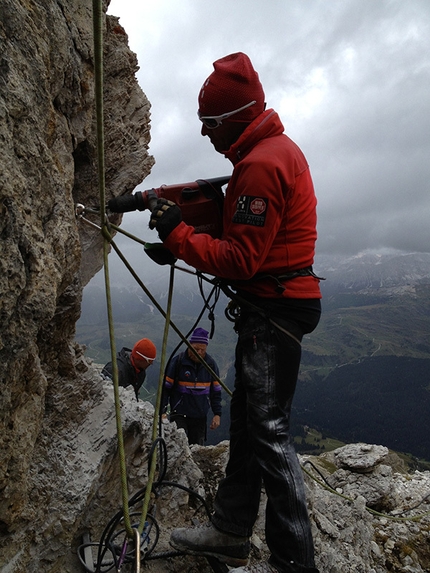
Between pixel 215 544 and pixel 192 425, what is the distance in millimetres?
6564

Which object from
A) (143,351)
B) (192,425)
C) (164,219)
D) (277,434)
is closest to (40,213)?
(164,219)

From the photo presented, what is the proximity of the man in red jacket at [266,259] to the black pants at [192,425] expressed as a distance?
7.03m

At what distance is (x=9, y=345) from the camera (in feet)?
9.95

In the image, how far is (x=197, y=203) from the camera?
4.13m

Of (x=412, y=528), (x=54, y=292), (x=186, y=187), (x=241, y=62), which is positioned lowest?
(x=412, y=528)

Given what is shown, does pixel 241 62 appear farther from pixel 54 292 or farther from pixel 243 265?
pixel 54 292

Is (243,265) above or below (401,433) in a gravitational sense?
above

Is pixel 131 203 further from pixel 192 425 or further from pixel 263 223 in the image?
pixel 192 425

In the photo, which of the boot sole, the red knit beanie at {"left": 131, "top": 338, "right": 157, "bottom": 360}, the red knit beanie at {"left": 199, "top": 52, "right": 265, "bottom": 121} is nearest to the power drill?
the red knit beanie at {"left": 199, "top": 52, "right": 265, "bottom": 121}

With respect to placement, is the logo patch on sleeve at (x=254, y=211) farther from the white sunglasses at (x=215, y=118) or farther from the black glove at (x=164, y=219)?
the white sunglasses at (x=215, y=118)

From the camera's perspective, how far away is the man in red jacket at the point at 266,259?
3.25 meters

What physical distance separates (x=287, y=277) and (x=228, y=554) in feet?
10.7

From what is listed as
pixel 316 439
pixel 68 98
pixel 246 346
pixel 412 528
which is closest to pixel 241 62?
pixel 68 98

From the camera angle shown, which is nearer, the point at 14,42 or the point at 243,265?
the point at 14,42
